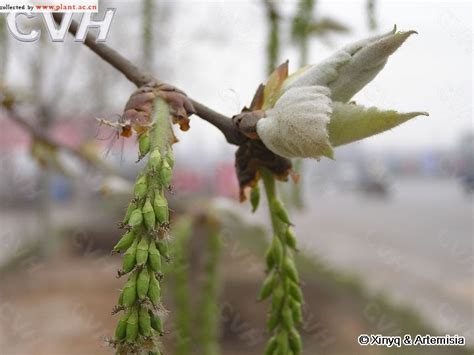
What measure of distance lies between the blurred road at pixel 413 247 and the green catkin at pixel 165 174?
2519 mm

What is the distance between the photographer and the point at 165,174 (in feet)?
1.17

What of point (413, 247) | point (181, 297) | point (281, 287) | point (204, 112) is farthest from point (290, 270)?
point (413, 247)

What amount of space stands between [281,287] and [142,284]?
0.20 meters

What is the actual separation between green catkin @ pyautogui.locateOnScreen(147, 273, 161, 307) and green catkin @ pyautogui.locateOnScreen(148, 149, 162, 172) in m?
0.07

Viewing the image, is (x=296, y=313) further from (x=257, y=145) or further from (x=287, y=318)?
(x=257, y=145)

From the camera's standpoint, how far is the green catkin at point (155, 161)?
360 millimetres

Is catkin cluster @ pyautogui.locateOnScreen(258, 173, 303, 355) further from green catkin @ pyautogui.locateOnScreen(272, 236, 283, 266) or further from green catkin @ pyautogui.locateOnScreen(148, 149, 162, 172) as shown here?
green catkin @ pyautogui.locateOnScreen(148, 149, 162, 172)

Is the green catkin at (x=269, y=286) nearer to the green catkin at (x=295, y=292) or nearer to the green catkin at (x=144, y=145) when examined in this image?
the green catkin at (x=295, y=292)

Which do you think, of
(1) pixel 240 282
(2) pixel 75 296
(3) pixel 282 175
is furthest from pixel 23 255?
(3) pixel 282 175

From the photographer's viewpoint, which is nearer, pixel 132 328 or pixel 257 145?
pixel 132 328

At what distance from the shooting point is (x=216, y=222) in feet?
3.72

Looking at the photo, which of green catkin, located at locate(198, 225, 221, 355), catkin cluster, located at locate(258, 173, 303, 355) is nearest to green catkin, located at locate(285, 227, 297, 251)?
catkin cluster, located at locate(258, 173, 303, 355)

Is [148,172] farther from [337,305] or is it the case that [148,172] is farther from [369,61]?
[337,305]

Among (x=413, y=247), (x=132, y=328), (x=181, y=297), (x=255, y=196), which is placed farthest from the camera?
(x=413, y=247)
